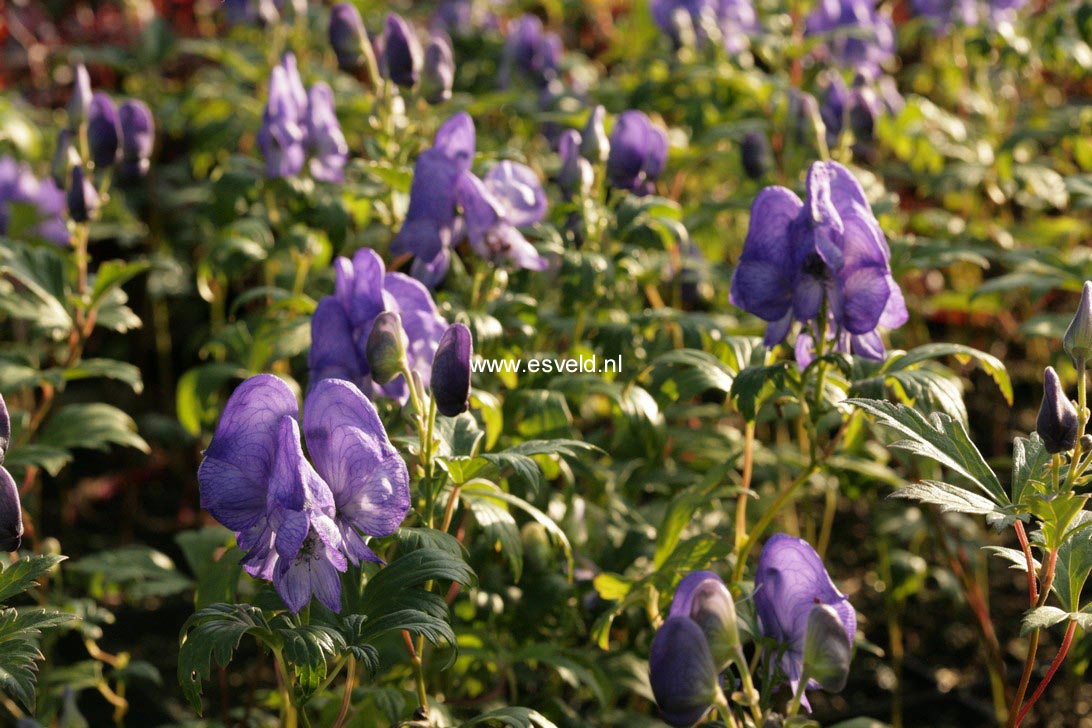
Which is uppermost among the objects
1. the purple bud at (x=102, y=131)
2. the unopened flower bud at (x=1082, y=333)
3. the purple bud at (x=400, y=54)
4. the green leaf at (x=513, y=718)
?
the purple bud at (x=400, y=54)

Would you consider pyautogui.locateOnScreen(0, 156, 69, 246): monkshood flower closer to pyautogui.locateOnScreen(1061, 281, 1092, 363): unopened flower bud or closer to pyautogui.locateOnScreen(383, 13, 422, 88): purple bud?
pyautogui.locateOnScreen(383, 13, 422, 88): purple bud

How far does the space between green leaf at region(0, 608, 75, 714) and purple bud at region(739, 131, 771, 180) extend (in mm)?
2279

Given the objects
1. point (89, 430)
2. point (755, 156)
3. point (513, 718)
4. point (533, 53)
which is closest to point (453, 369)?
point (513, 718)

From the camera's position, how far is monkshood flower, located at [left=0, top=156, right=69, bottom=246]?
3.81 meters

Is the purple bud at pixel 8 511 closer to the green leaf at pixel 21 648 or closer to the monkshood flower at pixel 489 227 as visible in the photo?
the green leaf at pixel 21 648

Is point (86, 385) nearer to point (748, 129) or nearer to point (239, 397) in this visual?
point (748, 129)

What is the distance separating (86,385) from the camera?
17.1ft

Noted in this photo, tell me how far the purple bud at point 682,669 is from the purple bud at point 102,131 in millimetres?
2230

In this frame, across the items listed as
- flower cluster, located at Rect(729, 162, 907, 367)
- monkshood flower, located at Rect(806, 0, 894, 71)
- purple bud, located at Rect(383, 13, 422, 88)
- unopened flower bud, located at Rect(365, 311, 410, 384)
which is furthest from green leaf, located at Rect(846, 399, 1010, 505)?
monkshood flower, located at Rect(806, 0, 894, 71)

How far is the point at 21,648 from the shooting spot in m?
1.75

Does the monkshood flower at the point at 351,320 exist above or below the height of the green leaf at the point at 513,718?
above

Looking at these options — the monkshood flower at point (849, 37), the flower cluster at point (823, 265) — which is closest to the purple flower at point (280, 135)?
the flower cluster at point (823, 265)

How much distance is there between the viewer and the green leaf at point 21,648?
168 centimetres

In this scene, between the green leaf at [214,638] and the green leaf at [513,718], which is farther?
the green leaf at [513,718]
